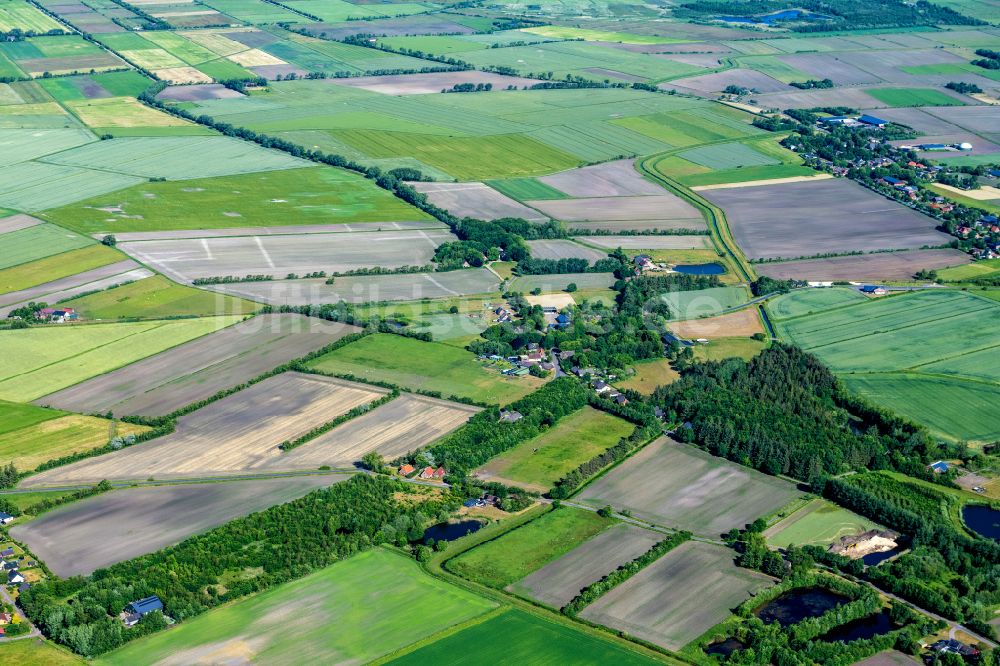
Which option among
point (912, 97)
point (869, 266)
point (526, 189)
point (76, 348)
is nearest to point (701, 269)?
point (869, 266)

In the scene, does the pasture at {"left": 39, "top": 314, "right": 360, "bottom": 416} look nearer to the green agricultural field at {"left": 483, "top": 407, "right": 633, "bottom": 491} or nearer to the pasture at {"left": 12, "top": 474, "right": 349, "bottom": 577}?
Answer: the pasture at {"left": 12, "top": 474, "right": 349, "bottom": 577}

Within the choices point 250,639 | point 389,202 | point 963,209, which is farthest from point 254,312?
point 963,209

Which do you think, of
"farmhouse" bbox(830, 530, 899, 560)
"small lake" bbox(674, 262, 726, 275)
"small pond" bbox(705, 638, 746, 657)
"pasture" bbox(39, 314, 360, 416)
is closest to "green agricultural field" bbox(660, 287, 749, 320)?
"small lake" bbox(674, 262, 726, 275)

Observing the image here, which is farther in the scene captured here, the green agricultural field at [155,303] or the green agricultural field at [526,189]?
the green agricultural field at [526,189]

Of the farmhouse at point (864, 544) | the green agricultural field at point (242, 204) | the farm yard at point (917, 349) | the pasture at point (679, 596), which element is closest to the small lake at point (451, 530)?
the pasture at point (679, 596)

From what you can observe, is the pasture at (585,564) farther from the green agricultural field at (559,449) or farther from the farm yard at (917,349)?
the farm yard at (917,349)

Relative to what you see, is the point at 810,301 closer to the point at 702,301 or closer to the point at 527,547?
the point at 702,301
